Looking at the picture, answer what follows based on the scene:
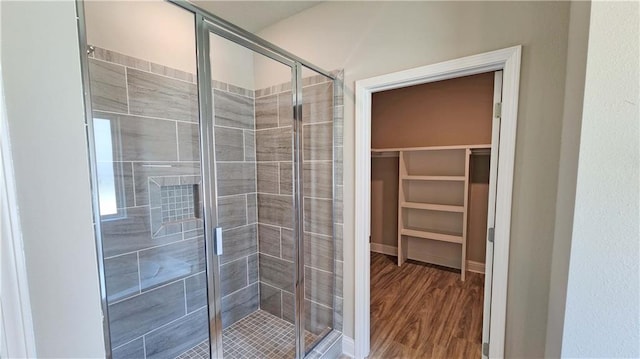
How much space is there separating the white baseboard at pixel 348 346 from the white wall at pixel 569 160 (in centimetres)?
127

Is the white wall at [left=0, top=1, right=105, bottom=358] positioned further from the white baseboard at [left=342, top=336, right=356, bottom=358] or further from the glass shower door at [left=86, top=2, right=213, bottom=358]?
the white baseboard at [left=342, top=336, right=356, bottom=358]

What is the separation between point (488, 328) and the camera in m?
1.62

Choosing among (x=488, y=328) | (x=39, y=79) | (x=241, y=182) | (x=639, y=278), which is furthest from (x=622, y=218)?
(x=241, y=182)

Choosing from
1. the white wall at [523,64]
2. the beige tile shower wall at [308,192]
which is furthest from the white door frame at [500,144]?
the beige tile shower wall at [308,192]

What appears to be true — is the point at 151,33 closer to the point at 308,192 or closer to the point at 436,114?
the point at 308,192

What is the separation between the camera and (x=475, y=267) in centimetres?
344

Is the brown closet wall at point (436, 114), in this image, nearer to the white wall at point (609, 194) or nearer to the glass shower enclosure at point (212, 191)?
the glass shower enclosure at point (212, 191)

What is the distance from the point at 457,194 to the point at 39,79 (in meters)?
3.78

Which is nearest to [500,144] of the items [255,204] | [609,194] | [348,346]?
[609,194]

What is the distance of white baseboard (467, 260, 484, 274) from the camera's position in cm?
339

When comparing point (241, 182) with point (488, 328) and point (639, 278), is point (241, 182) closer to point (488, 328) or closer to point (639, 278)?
point (488, 328)

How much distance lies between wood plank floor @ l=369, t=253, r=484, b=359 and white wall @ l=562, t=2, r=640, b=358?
149 centimetres

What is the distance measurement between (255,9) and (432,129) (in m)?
2.65

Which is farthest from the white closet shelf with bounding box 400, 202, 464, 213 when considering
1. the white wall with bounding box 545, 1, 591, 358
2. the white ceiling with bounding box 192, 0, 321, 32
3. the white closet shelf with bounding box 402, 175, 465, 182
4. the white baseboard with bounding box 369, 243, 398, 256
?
the white ceiling with bounding box 192, 0, 321, 32
